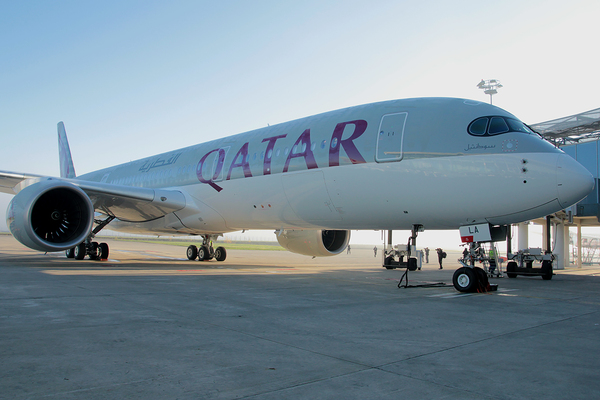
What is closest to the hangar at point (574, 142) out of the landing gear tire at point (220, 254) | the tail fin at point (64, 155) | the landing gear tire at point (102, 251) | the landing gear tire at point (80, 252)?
the landing gear tire at point (220, 254)

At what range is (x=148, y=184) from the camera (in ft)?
50.5

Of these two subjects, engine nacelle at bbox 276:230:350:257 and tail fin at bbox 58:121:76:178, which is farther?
tail fin at bbox 58:121:76:178

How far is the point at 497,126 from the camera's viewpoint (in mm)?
7543

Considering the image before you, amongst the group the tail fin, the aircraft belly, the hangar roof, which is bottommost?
the aircraft belly

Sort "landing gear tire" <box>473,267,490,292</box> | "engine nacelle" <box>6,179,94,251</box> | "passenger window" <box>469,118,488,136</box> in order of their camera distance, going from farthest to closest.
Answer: "engine nacelle" <box>6,179,94,251</box> → "landing gear tire" <box>473,267,490,292</box> → "passenger window" <box>469,118,488,136</box>

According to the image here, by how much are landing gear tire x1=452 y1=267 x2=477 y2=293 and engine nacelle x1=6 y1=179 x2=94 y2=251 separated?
26.9 feet

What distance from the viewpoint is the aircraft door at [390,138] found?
26.8 feet

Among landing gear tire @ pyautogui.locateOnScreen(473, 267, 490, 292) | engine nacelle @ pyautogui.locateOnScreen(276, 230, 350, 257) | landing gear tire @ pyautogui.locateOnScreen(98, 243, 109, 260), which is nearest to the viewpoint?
landing gear tire @ pyautogui.locateOnScreen(473, 267, 490, 292)

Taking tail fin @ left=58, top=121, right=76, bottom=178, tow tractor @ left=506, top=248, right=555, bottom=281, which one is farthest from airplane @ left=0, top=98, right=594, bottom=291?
tail fin @ left=58, top=121, right=76, bottom=178

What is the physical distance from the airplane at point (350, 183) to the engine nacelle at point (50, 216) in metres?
0.03

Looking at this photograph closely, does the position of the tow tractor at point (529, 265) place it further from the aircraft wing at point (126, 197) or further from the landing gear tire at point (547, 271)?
the aircraft wing at point (126, 197)

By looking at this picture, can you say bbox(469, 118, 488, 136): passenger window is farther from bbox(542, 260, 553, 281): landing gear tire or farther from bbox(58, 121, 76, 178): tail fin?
bbox(58, 121, 76, 178): tail fin

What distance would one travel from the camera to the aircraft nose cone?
6.80 m

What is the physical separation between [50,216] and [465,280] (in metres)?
9.52
